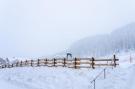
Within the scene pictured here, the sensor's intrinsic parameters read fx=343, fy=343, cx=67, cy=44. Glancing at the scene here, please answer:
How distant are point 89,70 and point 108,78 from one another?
15.7 feet

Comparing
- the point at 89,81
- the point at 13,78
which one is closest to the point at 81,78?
the point at 89,81

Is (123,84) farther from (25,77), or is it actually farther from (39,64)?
(39,64)

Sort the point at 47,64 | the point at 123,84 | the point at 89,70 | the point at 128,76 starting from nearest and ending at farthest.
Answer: the point at 123,84 → the point at 128,76 → the point at 89,70 → the point at 47,64

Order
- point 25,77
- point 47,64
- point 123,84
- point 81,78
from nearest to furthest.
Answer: point 123,84 → point 81,78 → point 25,77 → point 47,64

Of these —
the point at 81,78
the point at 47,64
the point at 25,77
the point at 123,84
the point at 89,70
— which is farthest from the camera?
the point at 47,64

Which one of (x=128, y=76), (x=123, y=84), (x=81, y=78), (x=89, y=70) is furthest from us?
(x=89, y=70)

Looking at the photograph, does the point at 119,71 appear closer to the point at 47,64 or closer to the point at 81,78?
the point at 81,78

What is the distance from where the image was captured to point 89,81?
33.5 metres

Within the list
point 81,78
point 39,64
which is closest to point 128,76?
point 81,78

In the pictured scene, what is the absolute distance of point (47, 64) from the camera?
49.3 m

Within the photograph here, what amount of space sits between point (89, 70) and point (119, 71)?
4.13 metres

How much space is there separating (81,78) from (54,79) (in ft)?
9.90

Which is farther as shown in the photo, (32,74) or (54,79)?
(32,74)

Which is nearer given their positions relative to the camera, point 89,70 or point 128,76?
point 128,76
